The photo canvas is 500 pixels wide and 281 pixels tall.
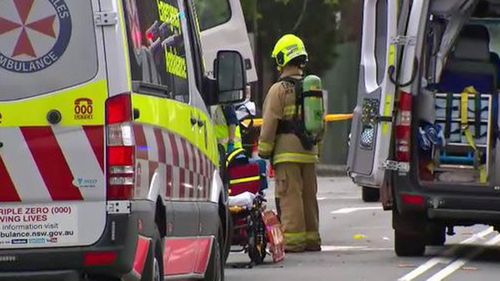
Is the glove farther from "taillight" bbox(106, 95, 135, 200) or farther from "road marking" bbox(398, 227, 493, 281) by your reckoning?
"taillight" bbox(106, 95, 135, 200)

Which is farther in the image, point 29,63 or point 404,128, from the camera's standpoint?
point 404,128

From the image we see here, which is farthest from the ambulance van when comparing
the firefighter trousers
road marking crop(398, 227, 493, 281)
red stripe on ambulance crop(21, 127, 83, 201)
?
red stripe on ambulance crop(21, 127, 83, 201)

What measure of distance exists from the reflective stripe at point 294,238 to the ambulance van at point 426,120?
110 centimetres

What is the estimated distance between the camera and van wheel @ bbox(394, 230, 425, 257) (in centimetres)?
1405

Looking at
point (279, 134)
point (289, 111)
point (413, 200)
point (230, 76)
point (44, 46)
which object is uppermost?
point (44, 46)

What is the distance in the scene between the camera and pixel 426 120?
13578 millimetres

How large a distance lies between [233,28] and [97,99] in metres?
8.96

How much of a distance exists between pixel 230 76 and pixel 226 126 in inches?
127

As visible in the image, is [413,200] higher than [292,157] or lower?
lower

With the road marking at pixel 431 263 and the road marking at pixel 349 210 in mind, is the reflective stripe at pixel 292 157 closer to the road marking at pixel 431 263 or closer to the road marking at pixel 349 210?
the road marking at pixel 431 263

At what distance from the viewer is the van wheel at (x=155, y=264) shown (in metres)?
8.13

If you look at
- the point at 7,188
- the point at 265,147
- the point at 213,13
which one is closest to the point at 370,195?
the point at 213,13

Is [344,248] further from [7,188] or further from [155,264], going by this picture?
[7,188]

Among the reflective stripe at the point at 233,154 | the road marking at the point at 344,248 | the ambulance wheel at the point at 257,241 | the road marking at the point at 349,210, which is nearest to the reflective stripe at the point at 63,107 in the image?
the reflective stripe at the point at 233,154
